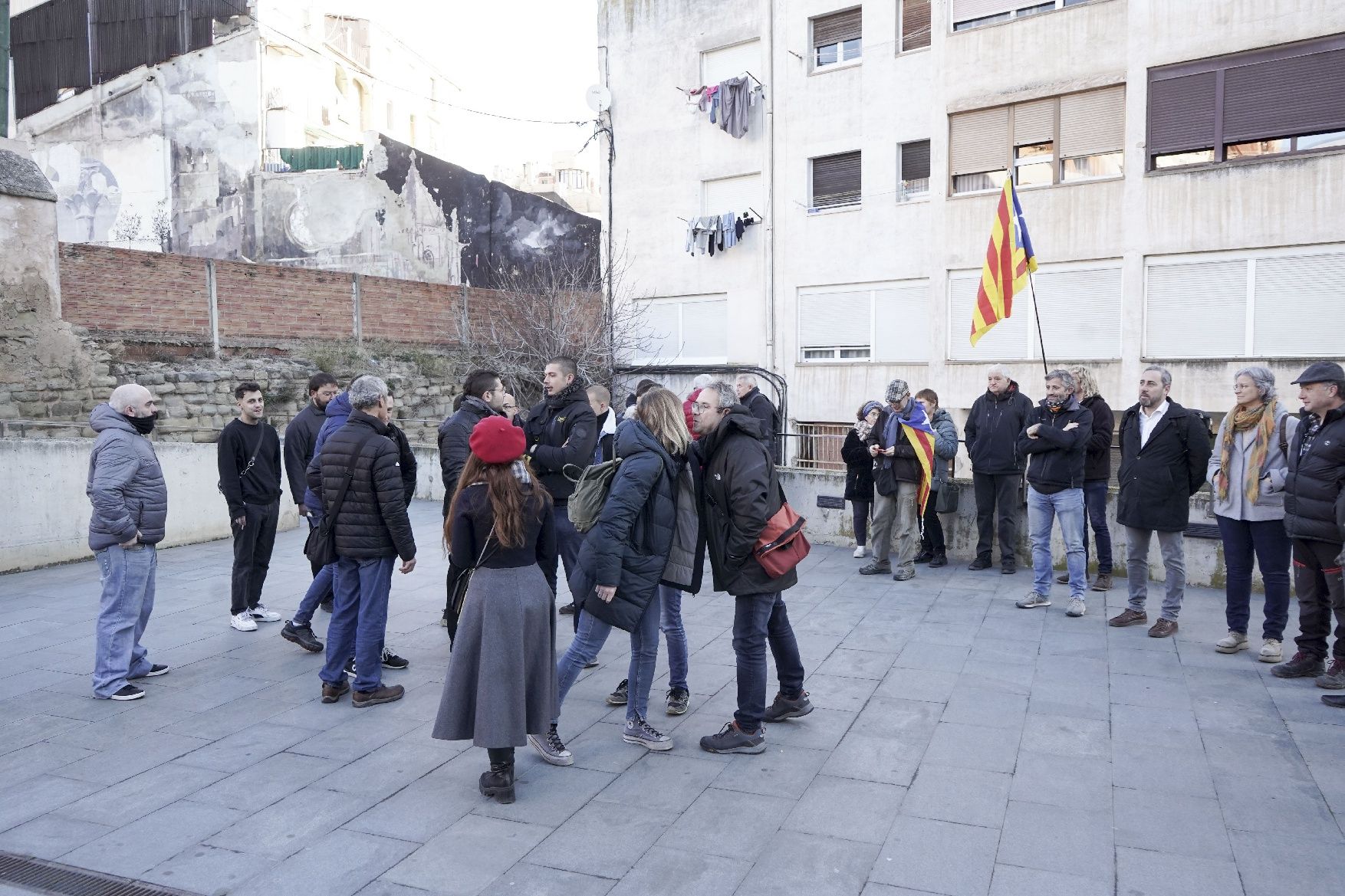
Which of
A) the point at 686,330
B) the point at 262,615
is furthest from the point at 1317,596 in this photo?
the point at 686,330

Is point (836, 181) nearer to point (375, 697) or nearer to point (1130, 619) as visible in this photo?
point (1130, 619)

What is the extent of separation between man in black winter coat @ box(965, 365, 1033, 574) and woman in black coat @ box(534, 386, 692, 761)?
517 centimetres

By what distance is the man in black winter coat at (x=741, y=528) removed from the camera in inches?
201

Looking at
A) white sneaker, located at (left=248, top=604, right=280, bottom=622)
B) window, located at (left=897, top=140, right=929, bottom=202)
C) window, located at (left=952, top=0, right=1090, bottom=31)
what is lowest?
white sneaker, located at (left=248, top=604, right=280, bottom=622)

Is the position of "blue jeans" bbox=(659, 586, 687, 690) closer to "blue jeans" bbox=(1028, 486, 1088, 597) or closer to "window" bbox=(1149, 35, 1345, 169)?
"blue jeans" bbox=(1028, 486, 1088, 597)

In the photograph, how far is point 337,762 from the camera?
509 centimetres

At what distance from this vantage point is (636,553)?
512cm

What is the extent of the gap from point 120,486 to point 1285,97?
676 inches

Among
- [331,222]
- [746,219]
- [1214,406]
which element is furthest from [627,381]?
[1214,406]

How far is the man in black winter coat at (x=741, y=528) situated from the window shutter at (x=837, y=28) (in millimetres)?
17434

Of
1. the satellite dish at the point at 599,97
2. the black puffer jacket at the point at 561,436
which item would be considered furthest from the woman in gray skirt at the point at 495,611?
the satellite dish at the point at 599,97

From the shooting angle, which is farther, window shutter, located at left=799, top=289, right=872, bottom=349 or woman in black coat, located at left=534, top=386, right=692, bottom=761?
window shutter, located at left=799, top=289, right=872, bottom=349

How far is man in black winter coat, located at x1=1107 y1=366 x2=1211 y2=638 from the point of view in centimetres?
738

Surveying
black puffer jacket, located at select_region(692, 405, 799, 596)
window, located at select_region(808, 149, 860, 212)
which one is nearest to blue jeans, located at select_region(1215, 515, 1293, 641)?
black puffer jacket, located at select_region(692, 405, 799, 596)
